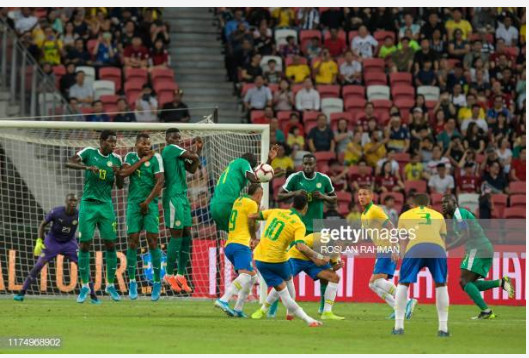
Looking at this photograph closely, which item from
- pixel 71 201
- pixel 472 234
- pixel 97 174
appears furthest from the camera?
pixel 71 201

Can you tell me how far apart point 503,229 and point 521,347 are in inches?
373

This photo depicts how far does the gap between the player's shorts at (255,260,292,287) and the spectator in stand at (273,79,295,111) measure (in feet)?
36.3

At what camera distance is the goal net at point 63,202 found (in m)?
19.8

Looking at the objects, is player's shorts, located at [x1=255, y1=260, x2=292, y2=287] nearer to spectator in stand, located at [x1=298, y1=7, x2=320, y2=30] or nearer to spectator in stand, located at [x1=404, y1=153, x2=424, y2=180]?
spectator in stand, located at [x1=404, y1=153, x2=424, y2=180]

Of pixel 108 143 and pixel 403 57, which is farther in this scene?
pixel 403 57

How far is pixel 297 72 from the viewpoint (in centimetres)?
2689

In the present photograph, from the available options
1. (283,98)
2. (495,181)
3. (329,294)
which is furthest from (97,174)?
(495,181)

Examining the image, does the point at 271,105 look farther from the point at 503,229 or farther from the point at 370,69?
the point at 503,229

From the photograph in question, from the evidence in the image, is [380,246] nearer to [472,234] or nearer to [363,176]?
[472,234]

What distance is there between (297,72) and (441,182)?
3991 mm

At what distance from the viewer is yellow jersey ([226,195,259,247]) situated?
52.7 feet

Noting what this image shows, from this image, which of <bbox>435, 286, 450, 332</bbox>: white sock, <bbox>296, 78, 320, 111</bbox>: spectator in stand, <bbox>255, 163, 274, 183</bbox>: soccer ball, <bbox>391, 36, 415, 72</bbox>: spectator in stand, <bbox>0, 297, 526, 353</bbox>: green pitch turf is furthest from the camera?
<bbox>391, 36, 415, 72</bbox>: spectator in stand

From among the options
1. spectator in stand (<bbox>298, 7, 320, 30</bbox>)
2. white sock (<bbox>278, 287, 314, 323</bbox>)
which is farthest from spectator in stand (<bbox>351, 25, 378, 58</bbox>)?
white sock (<bbox>278, 287, 314, 323</bbox>)

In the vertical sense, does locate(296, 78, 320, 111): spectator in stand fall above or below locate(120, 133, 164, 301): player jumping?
above
